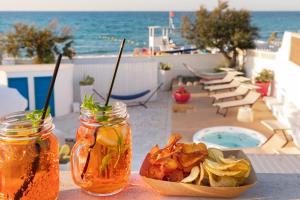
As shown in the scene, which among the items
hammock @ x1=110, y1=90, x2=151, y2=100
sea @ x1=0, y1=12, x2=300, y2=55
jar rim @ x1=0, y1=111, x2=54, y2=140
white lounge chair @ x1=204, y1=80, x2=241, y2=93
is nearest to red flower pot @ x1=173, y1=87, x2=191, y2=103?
white lounge chair @ x1=204, y1=80, x2=241, y2=93

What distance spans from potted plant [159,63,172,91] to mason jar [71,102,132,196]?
11118 mm

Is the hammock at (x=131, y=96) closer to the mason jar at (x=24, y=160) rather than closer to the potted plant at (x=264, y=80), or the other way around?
the potted plant at (x=264, y=80)

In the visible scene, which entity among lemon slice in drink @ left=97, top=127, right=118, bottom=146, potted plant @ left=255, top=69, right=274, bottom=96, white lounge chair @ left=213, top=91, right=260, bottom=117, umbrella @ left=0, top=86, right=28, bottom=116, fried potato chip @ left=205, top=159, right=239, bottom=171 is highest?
lemon slice in drink @ left=97, top=127, right=118, bottom=146

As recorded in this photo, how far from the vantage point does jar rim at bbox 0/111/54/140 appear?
108 cm

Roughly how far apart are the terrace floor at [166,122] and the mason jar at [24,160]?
18.8 feet

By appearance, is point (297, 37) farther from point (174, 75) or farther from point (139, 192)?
point (139, 192)

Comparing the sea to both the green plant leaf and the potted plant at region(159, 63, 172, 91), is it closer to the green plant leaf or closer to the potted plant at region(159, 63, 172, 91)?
the potted plant at region(159, 63, 172, 91)

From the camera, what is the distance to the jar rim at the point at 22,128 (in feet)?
3.55

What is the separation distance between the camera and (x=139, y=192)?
1294mm

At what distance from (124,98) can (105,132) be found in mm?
9251

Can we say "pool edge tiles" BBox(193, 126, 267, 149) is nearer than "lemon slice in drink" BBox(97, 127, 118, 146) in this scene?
No

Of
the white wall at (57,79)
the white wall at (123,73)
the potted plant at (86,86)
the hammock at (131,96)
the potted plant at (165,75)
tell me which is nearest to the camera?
the white wall at (57,79)

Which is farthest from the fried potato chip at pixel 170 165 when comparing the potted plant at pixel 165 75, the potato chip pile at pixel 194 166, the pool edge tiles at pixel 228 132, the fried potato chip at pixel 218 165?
the potted plant at pixel 165 75

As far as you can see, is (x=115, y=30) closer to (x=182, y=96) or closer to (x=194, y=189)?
(x=182, y=96)
